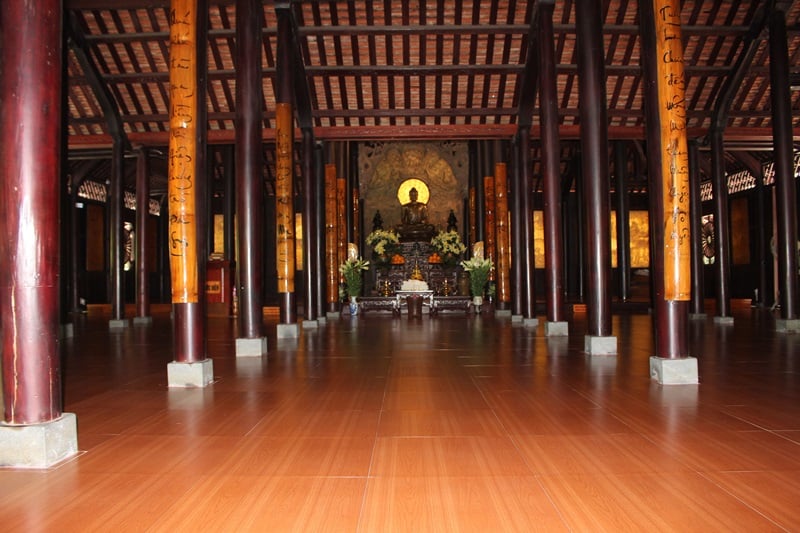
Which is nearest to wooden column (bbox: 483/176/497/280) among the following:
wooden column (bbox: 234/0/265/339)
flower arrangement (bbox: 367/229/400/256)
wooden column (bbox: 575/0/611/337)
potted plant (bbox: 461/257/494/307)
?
potted plant (bbox: 461/257/494/307)

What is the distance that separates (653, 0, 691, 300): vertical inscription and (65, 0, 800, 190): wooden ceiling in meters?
5.96

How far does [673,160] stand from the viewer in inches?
183

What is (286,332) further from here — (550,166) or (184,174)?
(550,166)

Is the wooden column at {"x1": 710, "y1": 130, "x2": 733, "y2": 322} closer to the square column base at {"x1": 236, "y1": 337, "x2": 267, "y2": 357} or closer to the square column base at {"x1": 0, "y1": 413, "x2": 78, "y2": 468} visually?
the square column base at {"x1": 236, "y1": 337, "x2": 267, "y2": 357}

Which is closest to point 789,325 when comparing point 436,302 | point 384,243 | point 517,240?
point 517,240

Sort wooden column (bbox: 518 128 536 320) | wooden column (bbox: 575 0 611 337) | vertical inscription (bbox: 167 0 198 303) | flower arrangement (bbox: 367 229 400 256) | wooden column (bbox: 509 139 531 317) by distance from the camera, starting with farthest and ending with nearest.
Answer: flower arrangement (bbox: 367 229 400 256) → wooden column (bbox: 509 139 531 317) → wooden column (bbox: 518 128 536 320) → wooden column (bbox: 575 0 611 337) → vertical inscription (bbox: 167 0 198 303)

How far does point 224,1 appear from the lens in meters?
9.94

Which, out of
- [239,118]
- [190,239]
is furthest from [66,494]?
[239,118]

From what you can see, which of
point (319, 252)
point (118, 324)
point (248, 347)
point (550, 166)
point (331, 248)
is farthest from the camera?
point (331, 248)

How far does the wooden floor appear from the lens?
2.12 metres

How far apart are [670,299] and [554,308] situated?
411cm

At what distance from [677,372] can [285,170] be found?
18.7 feet

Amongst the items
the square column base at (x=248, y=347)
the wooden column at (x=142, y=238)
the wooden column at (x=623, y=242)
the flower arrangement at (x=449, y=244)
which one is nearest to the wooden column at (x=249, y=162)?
the square column base at (x=248, y=347)

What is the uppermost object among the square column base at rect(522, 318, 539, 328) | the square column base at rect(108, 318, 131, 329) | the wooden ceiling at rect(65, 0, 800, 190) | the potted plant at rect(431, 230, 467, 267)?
the wooden ceiling at rect(65, 0, 800, 190)
